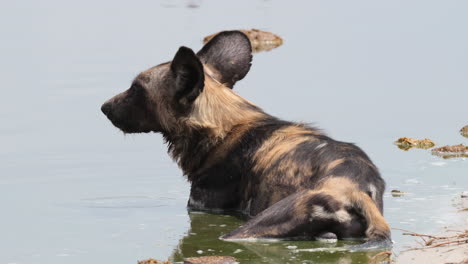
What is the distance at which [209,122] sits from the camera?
31.1 ft

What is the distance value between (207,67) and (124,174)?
1411mm

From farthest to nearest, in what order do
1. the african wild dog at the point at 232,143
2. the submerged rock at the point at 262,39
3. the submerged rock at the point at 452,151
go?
the submerged rock at the point at 262,39
the submerged rock at the point at 452,151
the african wild dog at the point at 232,143

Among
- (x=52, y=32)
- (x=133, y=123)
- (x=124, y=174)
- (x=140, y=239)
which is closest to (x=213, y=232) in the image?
(x=140, y=239)

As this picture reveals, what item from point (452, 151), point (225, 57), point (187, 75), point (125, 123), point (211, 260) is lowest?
point (211, 260)

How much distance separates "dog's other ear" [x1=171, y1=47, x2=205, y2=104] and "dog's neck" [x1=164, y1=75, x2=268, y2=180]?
0.31ft

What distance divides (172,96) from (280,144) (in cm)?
94

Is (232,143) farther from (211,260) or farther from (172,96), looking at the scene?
(211,260)

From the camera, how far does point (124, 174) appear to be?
10.9m

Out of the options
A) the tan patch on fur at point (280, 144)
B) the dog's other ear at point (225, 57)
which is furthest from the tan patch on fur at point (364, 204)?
the dog's other ear at point (225, 57)

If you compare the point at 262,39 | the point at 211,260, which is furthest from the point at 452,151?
the point at 262,39

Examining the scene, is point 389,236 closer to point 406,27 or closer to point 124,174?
point 124,174

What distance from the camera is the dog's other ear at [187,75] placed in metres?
9.10

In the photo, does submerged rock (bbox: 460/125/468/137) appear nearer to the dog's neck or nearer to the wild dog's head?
the wild dog's head

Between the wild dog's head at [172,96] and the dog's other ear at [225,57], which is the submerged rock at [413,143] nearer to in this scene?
the dog's other ear at [225,57]
